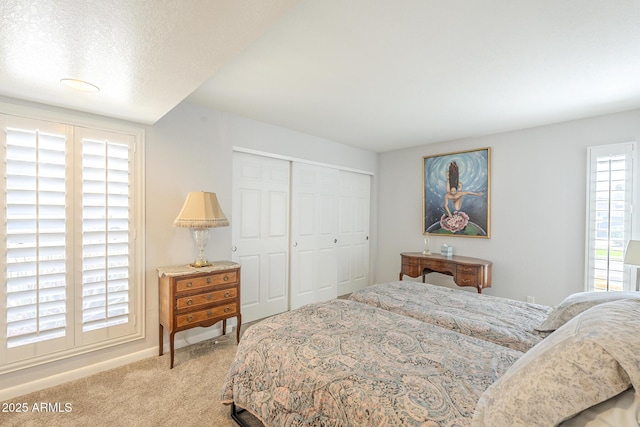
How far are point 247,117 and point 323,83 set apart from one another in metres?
1.29

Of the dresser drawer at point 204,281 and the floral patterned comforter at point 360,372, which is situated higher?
the dresser drawer at point 204,281

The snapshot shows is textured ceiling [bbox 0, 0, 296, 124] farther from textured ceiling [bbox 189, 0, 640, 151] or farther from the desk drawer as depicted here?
the desk drawer

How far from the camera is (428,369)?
1.34 metres

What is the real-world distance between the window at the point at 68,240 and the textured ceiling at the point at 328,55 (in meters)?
0.29

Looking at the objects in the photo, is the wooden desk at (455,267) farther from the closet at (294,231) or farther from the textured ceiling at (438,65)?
the textured ceiling at (438,65)

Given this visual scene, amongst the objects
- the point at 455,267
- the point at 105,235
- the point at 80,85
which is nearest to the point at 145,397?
the point at 105,235

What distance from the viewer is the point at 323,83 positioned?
2453mm

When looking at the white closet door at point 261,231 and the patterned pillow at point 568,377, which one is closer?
the patterned pillow at point 568,377

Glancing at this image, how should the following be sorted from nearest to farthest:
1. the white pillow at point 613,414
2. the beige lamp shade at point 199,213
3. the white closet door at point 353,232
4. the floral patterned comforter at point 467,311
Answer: the white pillow at point 613,414 → the floral patterned comforter at point 467,311 → the beige lamp shade at point 199,213 → the white closet door at point 353,232

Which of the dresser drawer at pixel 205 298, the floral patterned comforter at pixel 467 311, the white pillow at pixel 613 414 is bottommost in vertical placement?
the dresser drawer at pixel 205 298

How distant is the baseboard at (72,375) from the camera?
2.10 m

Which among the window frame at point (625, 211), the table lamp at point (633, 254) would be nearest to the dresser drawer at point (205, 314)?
the table lamp at point (633, 254)

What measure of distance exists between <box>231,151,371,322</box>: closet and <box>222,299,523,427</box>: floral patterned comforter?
1.77 m

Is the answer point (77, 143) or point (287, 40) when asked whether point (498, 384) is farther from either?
point (77, 143)
